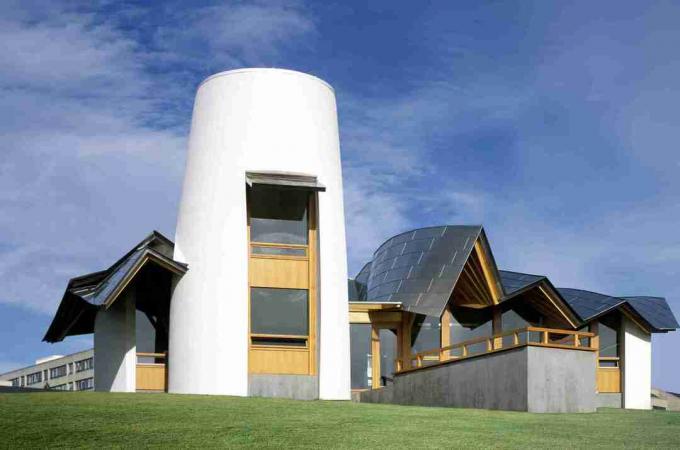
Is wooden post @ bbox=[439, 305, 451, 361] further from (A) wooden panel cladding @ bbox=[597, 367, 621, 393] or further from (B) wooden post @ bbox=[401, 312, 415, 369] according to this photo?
(A) wooden panel cladding @ bbox=[597, 367, 621, 393]

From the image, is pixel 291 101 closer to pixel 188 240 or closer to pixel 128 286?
pixel 188 240

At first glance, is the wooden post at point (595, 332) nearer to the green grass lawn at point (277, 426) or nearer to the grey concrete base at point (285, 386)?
the grey concrete base at point (285, 386)

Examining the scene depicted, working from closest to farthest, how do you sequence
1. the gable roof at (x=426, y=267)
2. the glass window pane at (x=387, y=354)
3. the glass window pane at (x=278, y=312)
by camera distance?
the glass window pane at (x=278, y=312)
the gable roof at (x=426, y=267)
the glass window pane at (x=387, y=354)

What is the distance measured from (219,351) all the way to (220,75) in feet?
26.7

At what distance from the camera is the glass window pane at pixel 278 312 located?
1144 inches

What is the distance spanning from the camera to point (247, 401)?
74.6 ft

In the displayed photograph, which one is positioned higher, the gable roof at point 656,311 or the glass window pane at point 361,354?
the gable roof at point 656,311

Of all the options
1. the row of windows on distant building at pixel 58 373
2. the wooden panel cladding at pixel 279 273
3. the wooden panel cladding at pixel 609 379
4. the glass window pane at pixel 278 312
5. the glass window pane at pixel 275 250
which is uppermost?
the glass window pane at pixel 275 250

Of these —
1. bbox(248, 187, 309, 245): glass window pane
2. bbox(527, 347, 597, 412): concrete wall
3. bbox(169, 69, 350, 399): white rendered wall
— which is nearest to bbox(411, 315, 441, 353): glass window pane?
bbox(169, 69, 350, 399): white rendered wall

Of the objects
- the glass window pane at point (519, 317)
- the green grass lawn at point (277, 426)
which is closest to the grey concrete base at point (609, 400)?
the glass window pane at point (519, 317)

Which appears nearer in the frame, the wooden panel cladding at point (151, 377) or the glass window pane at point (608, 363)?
the wooden panel cladding at point (151, 377)

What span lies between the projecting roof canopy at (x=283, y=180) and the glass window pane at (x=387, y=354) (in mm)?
8369

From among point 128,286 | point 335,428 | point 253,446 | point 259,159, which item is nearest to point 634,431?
point 335,428

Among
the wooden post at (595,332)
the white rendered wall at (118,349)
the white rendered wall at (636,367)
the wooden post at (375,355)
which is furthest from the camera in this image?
the white rendered wall at (636,367)
